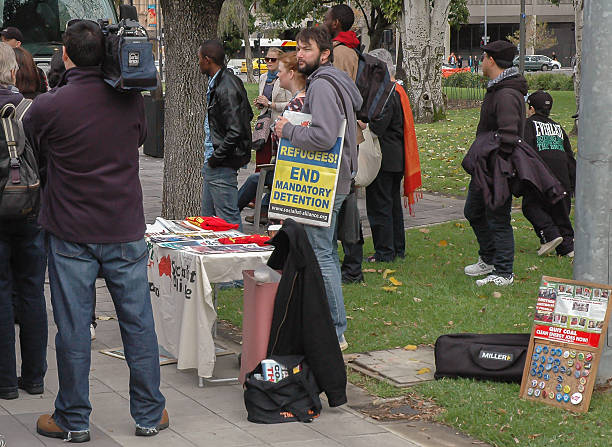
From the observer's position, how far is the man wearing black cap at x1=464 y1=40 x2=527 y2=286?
26.5 ft

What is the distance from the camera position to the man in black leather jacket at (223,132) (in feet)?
27.1

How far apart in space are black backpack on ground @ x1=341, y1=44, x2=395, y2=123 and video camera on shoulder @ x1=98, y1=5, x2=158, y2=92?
408 centimetres

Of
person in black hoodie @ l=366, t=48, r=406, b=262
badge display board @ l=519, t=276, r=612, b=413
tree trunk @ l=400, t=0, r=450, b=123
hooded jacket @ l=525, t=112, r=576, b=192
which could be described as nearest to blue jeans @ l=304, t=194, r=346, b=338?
badge display board @ l=519, t=276, r=612, b=413

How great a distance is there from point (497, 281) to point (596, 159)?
295 centimetres

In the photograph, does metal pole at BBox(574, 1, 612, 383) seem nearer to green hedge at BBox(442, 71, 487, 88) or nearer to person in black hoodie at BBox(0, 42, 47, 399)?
person in black hoodie at BBox(0, 42, 47, 399)

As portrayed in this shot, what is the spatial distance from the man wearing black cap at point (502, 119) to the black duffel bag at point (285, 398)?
131 inches

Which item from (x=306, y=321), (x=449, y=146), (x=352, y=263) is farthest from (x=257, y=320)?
(x=449, y=146)

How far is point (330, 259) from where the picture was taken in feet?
20.7

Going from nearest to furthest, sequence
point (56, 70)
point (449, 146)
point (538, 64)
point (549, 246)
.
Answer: point (56, 70) < point (549, 246) < point (449, 146) < point (538, 64)

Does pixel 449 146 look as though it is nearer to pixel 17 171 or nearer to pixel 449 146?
pixel 449 146

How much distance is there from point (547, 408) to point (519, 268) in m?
3.94

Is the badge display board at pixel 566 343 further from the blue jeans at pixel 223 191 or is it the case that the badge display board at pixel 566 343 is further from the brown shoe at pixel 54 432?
the blue jeans at pixel 223 191

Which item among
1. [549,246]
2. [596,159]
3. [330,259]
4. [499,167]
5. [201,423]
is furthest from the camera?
[549,246]

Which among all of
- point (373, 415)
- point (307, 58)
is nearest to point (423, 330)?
point (373, 415)
